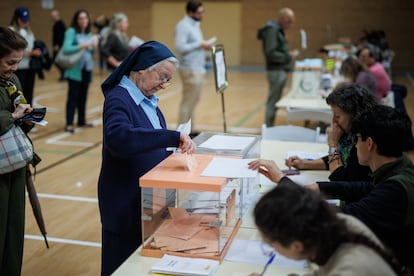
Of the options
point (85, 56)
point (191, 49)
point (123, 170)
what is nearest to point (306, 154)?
point (123, 170)

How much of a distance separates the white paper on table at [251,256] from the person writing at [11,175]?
137cm

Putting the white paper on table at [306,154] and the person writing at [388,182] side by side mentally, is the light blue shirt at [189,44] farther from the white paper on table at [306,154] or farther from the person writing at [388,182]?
the person writing at [388,182]

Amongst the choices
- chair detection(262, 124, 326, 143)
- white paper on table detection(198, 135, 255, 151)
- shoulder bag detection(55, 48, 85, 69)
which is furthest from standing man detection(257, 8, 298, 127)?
white paper on table detection(198, 135, 255, 151)

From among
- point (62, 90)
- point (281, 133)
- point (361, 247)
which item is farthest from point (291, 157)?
point (62, 90)

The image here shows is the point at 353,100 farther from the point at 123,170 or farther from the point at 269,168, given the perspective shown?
the point at 123,170

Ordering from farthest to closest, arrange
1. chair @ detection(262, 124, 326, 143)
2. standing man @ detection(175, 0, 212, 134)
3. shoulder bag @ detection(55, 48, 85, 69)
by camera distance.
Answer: shoulder bag @ detection(55, 48, 85, 69)
standing man @ detection(175, 0, 212, 134)
chair @ detection(262, 124, 326, 143)

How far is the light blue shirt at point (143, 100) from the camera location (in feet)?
8.09

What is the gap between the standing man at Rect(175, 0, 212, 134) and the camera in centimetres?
706

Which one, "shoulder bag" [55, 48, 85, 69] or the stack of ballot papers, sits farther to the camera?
"shoulder bag" [55, 48, 85, 69]

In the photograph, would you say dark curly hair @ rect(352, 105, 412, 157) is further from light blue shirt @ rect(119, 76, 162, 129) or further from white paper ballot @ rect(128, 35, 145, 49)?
white paper ballot @ rect(128, 35, 145, 49)

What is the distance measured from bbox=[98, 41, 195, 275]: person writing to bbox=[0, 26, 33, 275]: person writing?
0.65 m

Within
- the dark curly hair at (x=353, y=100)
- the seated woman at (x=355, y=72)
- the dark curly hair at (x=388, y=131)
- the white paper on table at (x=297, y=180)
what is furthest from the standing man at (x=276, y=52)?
the dark curly hair at (x=388, y=131)

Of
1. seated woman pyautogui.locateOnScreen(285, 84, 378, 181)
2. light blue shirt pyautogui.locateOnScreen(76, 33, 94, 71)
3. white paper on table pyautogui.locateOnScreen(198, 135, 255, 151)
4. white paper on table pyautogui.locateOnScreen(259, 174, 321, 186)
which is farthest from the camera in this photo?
light blue shirt pyautogui.locateOnScreen(76, 33, 94, 71)

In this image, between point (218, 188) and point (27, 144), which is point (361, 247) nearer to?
point (218, 188)
